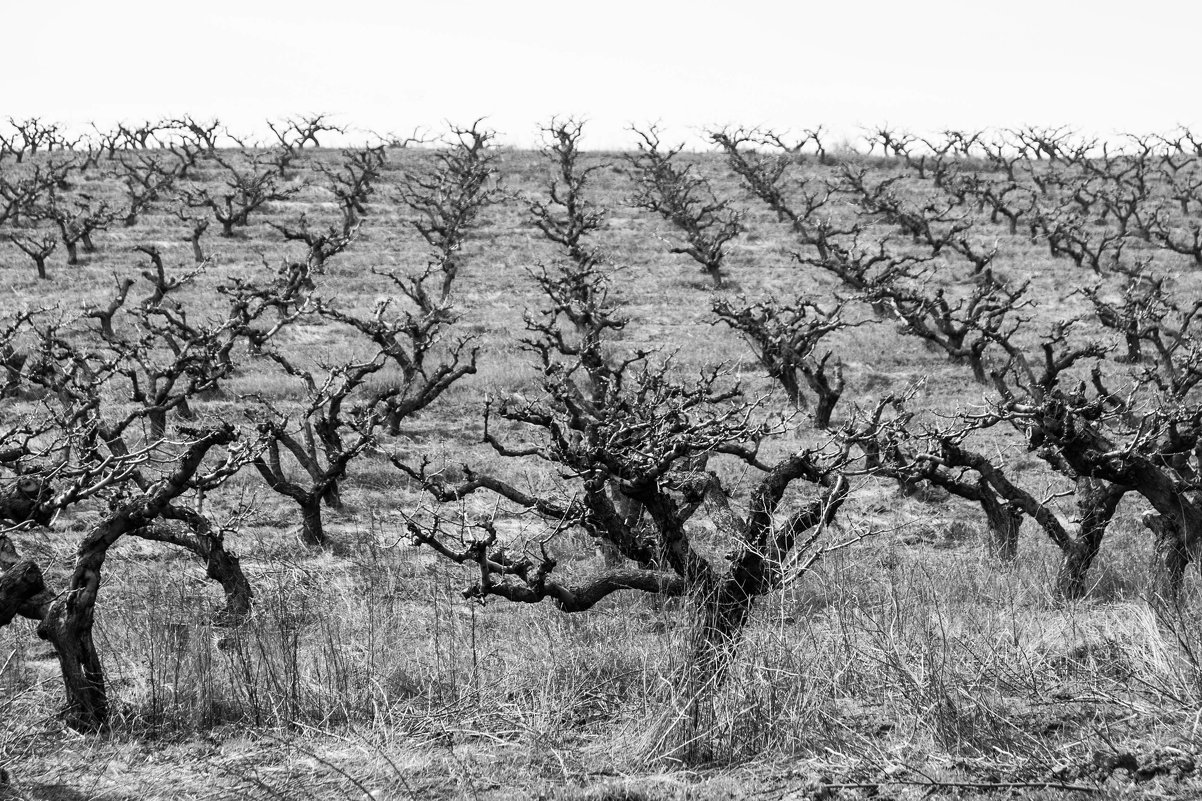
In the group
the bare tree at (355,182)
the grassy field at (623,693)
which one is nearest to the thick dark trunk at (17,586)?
the grassy field at (623,693)

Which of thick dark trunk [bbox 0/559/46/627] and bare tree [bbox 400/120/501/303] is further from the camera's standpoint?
bare tree [bbox 400/120/501/303]

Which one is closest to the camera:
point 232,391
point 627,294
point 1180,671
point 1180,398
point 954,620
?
point 1180,671

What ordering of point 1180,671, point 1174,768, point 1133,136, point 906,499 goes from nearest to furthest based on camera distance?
point 1174,768 < point 1180,671 < point 906,499 < point 1133,136

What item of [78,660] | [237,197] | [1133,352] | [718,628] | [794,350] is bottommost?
[718,628]

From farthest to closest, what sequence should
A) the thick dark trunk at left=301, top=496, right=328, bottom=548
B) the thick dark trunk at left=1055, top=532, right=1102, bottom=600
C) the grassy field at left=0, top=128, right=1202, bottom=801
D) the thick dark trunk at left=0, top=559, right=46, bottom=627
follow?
the thick dark trunk at left=301, top=496, right=328, bottom=548 → the thick dark trunk at left=1055, top=532, right=1102, bottom=600 → the thick dark trunk at left=0, top=559, right=46, bottom=627 → the grassy field at left=0, top=128, right=1202, bottom=801

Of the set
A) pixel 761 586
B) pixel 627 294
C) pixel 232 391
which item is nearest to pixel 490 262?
pixel 627 294

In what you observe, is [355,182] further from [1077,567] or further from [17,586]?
[17,586]

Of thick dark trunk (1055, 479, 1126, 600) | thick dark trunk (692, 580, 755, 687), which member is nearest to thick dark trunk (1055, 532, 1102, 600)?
thick dark trunk (1055, 479, 1126, 600)

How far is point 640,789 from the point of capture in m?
4.18

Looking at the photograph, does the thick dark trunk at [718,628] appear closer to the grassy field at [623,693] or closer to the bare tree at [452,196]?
the grassy field at [623,693]

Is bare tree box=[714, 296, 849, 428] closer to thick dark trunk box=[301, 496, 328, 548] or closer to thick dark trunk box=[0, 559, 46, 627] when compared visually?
thick dark trunk box=[301, 496, 328, 548]

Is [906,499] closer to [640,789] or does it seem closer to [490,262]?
[640,789]

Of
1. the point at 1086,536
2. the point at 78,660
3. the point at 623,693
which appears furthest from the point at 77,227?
the point at 623,693

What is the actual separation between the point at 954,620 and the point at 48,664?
233 inches
